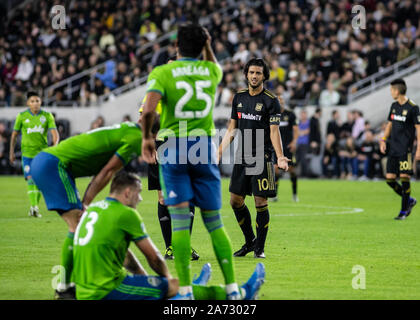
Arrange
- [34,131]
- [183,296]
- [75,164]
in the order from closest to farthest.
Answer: [183,296] < [75,164] < [34,131]

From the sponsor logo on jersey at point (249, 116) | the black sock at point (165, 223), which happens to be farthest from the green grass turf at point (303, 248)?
the sponsor logo on jersey at point (249, 116)

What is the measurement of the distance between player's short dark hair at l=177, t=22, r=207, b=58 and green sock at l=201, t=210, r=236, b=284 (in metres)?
1.42

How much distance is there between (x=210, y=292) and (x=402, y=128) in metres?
9.21

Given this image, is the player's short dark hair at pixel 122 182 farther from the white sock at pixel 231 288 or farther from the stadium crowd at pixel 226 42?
the stadium crowd at pixel 226 42

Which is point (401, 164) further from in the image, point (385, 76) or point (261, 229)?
point (385, 76)

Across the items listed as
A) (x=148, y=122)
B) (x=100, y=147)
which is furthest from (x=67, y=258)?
(x=148, y=122)

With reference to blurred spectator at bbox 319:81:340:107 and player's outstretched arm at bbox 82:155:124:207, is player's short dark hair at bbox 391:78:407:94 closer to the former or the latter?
player's outstretched arm at bbox 82:155:124:207

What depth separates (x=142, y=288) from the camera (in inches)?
247

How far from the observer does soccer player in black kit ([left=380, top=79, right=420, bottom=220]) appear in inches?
577

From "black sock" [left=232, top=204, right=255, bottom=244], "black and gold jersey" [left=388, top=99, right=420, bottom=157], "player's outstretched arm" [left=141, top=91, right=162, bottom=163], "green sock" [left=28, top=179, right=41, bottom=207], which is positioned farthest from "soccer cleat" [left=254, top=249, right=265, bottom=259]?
"green sock" [left=28, top=179, right=41, bottom=207]

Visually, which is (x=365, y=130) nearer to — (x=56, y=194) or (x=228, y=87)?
(x=228, y=87)

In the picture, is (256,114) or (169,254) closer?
(169,254)

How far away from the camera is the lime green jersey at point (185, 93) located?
665 centimetres
